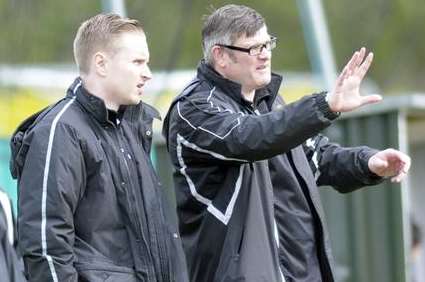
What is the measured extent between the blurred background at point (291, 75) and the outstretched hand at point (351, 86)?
409cm

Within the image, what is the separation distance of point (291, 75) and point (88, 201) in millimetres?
6605

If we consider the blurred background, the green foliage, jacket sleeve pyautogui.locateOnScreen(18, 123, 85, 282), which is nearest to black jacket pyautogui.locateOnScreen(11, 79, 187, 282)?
jacket sleeve pyautogui.locateOnScreen(18, 123, 85, 282)

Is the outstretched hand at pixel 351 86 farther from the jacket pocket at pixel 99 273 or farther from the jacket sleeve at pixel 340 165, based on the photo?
the jacket pocket at pixel 99 273

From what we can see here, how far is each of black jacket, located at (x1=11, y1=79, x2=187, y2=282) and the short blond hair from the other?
11cm

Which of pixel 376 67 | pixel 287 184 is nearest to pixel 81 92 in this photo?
pixel 287 184

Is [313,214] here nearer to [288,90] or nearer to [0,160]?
[0,160]

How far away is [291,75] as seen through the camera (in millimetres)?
10914

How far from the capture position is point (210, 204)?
4.91 m

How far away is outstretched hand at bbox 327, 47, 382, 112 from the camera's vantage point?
4.50 m

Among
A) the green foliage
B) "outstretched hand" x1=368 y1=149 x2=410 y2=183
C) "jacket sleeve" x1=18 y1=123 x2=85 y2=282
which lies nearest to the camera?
"jacket sleeve" x1=18 y1=123 x2=85 y2=282

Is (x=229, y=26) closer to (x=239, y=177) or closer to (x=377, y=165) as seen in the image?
(x=239, y=177)

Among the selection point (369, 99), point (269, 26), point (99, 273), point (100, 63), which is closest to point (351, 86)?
point (369, 99)

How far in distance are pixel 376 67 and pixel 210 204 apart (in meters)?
7.55

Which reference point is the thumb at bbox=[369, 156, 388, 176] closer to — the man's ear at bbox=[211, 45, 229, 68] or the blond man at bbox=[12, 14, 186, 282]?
the man's ear at bbox=[211, 45, 229, 68]
